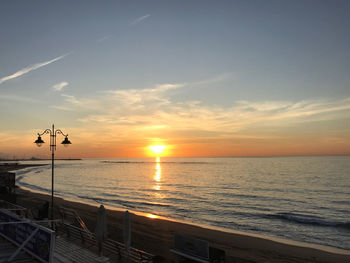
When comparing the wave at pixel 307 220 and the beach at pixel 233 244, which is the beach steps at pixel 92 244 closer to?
the beach at pixel 233 244

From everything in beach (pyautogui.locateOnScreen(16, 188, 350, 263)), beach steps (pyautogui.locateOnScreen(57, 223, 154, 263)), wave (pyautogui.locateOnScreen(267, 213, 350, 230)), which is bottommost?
wave (pyautogui.locateOnScreen(267, 213, 350, 230))

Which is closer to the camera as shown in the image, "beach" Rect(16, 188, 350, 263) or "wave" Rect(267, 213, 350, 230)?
"beach" Rect(16, 188, 350, 263)

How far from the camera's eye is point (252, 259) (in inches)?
572

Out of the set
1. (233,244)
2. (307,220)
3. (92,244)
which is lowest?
(307,220)

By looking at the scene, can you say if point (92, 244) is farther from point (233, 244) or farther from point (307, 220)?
point (307, 220)

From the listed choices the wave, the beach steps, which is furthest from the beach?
the wave

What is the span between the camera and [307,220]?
24.9 m

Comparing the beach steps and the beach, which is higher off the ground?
the beach steps

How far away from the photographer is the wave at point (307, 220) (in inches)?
917

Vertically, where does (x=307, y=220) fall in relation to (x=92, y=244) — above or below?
below

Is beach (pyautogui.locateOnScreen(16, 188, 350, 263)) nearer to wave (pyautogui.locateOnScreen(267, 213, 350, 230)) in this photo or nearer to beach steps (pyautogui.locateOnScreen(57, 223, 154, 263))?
beach steps (pyautogui.locateOnScreen(57, 223, 154, 263))

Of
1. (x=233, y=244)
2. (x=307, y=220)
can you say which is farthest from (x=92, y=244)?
(x=307, y=220)

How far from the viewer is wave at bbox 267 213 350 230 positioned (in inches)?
917

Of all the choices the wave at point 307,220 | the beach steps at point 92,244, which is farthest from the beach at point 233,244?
the wave at point 307,220
